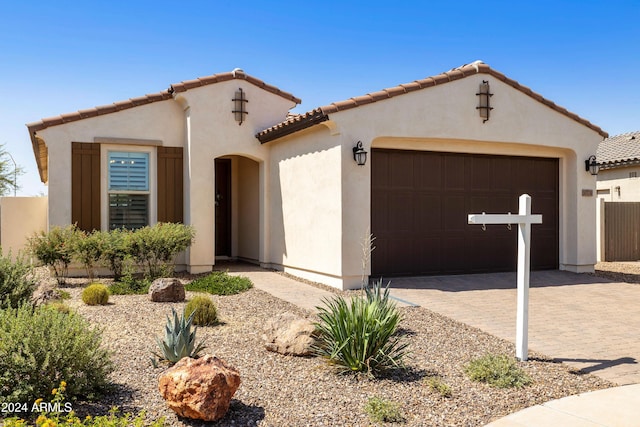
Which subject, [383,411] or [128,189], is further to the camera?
[128,189]

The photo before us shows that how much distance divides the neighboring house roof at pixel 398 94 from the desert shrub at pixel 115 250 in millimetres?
4001

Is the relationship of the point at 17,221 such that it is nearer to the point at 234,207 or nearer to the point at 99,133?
the point at 99,133

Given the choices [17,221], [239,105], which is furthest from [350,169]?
[17,221]

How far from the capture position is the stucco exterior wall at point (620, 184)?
750 inches

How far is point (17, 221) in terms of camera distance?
44.3 feet

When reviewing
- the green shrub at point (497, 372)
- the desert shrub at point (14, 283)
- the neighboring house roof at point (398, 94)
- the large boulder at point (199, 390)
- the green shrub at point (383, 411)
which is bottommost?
the green shrub at point (383, 411)

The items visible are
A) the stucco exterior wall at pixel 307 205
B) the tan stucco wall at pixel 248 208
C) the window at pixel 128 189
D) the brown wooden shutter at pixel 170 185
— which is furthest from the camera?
the tan stucco wall at pixel 248 208

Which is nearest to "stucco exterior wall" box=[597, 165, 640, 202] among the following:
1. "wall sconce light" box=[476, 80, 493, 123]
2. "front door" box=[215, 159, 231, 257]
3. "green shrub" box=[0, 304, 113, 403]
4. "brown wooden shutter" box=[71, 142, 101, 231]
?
"wall sconce light" box=[476, 80, 493, 123]

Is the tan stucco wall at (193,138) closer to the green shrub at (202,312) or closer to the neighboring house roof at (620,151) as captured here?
the green shrub at (202,312)

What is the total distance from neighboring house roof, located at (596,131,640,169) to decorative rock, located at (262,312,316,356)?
1695 centimetres

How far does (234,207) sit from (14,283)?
348 inches

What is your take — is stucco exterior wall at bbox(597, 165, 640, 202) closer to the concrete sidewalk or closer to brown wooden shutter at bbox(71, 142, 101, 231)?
the concrete sidewalk

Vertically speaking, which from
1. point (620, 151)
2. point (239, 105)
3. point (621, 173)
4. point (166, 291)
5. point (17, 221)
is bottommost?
point (166, 291)

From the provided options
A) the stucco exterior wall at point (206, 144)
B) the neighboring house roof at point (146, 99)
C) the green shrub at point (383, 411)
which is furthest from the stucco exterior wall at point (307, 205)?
the green shrub at point (383, 411)
